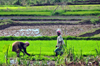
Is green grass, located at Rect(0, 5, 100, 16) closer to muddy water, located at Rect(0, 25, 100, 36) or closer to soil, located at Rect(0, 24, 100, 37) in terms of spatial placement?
soil, located at Rect(0, 24, 100, 37)

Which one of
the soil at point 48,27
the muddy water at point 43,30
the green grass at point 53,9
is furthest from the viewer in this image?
the green grass at point 53,9

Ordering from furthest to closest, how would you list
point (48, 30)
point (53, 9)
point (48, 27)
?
point (53, 9), point (48, 27), point (48, 30)

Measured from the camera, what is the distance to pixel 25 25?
14.5 m

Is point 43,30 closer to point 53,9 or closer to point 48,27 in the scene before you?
point 48,27

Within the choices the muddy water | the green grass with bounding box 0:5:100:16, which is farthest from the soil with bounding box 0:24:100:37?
the green grass with bounding box 0:5:100:16

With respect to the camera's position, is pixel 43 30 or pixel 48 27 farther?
pixel 48 27

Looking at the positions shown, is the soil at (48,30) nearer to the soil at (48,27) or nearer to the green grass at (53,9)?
the soil at (48,27)

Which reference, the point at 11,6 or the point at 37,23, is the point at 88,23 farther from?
the point at 11,6

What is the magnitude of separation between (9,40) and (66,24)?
210 inches

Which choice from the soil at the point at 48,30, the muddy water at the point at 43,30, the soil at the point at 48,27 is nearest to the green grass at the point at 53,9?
the soil at the point at 48,27

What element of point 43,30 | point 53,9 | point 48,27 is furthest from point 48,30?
point 53,9

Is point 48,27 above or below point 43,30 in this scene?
above

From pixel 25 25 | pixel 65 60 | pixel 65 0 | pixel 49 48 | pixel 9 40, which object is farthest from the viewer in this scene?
pixel 65 0

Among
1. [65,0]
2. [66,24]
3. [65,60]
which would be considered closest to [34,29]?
[66,24]
